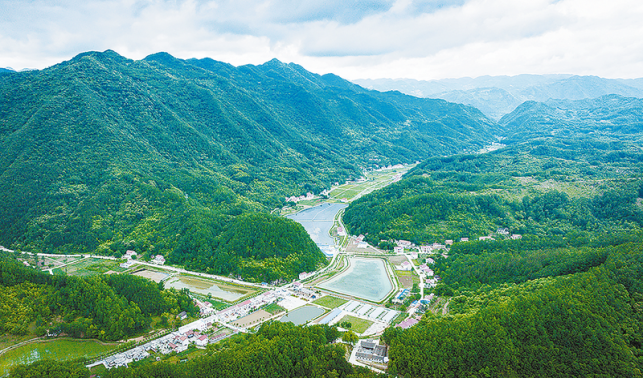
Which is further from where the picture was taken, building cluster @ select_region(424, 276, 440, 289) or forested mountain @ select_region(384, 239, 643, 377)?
building cluster @ select_region(424, 276, 440, 289)

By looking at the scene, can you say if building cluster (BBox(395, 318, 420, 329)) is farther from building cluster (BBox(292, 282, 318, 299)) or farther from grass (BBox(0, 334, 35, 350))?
grass (BBox(0, 334, 35, 350))

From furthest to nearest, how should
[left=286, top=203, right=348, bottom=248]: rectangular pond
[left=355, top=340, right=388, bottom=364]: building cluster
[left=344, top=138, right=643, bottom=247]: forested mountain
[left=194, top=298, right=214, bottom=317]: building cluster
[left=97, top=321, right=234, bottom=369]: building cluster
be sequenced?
[left=286, top=203, right=348, bottom=248]: rectangular pond < [left=344, top=138, right=643, bottom=247]: forested mountain < [left=194, top=298, right=214, bottom=317]: building cluster < [left=97, top=321, right=234, bottom=369]: building cluster < [left=355, top=340, right=388, bottom=364]: building cluster

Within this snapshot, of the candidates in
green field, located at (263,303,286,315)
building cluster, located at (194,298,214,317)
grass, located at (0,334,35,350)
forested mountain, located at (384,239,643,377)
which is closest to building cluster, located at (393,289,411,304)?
forested mountain, located at (384,239,643,377)

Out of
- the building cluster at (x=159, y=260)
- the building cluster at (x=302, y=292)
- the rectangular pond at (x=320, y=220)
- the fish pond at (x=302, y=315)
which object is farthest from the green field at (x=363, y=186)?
the fish pond at (x=302, y=315)

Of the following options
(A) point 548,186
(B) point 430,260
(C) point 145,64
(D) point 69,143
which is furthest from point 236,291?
(C) point 145,64

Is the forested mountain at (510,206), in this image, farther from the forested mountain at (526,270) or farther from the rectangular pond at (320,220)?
the rectangular pond at (320,220)

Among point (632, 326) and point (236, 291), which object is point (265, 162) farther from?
point (632, 326)
